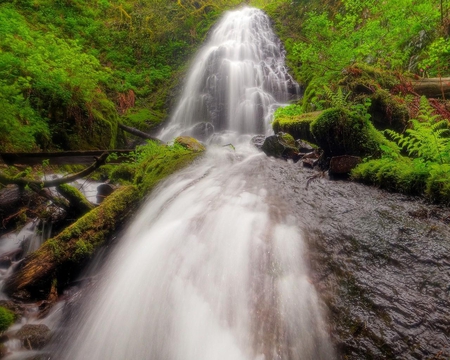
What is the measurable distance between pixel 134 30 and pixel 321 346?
1724cm

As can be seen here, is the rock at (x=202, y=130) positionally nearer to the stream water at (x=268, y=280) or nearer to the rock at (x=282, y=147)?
the rock at (x=282, y=147)

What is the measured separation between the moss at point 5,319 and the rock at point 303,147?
17.0ft

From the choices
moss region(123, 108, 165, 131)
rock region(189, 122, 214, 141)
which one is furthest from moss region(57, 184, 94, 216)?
moss region(123, 108, 165, 131)

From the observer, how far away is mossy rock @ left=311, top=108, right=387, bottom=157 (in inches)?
155

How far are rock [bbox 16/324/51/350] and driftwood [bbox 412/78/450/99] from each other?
739cm

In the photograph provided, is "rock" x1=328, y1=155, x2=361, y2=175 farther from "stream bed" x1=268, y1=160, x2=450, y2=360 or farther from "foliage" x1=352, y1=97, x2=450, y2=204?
"stream bed" x1=268, y1=160, x2=450, y2=360

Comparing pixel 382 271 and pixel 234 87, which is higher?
pixel 234 87

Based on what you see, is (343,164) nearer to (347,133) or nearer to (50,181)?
(347,133)

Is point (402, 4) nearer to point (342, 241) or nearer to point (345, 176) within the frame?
point (345, 176)

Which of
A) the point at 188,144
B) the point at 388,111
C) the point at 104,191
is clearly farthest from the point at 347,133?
the point at 104,191

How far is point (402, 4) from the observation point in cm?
678

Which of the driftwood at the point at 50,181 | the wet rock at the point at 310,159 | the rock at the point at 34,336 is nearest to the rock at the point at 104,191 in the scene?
the driftwood at the point at 50,181

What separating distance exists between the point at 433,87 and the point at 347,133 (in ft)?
9.81

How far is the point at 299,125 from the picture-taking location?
5875 mm
